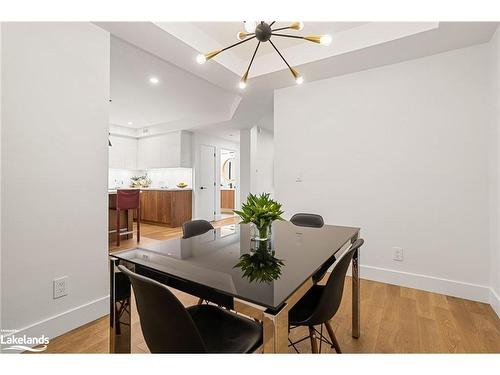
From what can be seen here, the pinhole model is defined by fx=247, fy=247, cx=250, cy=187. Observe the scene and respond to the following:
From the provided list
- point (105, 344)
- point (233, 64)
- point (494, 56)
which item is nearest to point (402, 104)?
point (494, 56)

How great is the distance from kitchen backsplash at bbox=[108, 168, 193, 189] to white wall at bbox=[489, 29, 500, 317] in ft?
18.2

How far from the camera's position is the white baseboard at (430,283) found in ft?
7.28

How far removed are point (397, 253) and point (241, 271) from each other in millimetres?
2294

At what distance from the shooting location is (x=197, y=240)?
1.48 metres

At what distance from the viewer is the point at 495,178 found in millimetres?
2035

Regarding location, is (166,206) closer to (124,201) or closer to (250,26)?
(124,201)

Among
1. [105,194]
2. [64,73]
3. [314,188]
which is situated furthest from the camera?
[314,188]

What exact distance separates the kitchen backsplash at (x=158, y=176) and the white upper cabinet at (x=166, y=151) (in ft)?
1.17

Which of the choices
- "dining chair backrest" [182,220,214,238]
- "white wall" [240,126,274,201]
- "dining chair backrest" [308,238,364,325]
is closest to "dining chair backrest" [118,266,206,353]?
"dining chair backrest" [308,238,364,325]

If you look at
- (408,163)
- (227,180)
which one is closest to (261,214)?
(408,163)

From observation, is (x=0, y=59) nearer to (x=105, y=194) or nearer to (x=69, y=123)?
(x=69, y=123)

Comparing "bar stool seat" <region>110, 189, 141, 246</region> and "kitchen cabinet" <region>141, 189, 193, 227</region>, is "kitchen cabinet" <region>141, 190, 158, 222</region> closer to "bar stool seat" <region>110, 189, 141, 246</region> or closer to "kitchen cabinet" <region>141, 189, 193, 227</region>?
"kitchen cabinet" <region>141, 189, 193, 227</region>
